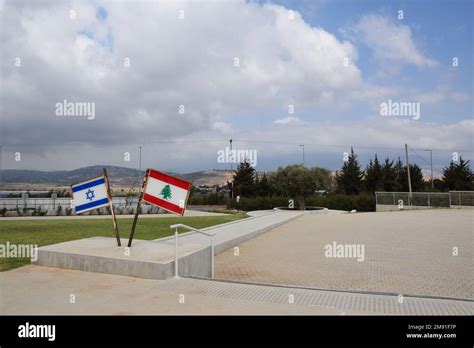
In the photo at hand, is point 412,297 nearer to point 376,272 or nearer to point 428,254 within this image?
point 376,272

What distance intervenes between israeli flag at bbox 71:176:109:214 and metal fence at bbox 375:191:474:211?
118 ft

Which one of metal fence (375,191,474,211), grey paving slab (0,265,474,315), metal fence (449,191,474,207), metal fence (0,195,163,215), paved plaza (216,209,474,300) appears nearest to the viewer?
grey paving slab (0,265,474,315)

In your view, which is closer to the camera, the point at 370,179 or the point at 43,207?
the point at 43,207

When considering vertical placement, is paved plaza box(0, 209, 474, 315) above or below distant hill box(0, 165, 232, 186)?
below

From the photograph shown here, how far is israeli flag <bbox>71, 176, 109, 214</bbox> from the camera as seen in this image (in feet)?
27.6

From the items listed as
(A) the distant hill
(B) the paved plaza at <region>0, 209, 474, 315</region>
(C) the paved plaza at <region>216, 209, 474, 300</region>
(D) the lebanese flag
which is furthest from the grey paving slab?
(A) the distant hill

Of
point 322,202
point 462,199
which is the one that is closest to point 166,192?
point 462,199

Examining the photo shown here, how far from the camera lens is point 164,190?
26.2ft

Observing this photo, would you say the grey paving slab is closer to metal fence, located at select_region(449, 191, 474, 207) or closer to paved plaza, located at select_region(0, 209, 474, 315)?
paved plaza, located at select_region(0, 209, 474, 315)

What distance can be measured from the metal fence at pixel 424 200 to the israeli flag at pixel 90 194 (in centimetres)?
3604

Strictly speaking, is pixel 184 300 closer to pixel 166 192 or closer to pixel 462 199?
pixel 166 192

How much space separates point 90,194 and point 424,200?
3771 centimetres

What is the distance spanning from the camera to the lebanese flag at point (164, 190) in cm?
791
